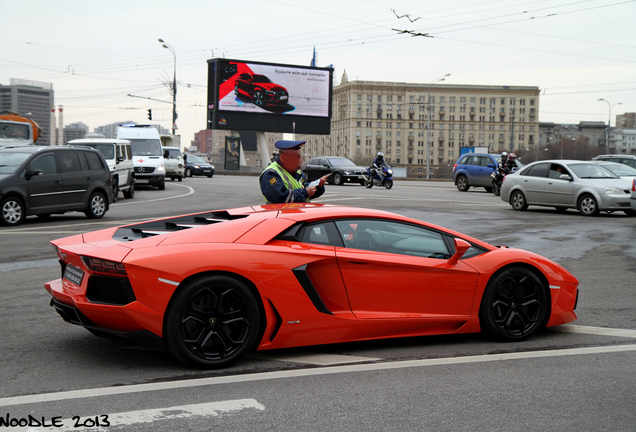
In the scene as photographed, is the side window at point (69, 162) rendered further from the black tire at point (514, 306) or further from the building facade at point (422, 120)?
the building facade at point (422, 120)

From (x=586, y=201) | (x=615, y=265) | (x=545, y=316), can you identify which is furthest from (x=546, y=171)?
(x=545, y=316)

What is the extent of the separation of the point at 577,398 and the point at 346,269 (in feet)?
5.76

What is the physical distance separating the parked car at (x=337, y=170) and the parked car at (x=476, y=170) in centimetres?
580

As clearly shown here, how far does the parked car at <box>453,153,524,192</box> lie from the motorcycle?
11.0 feet

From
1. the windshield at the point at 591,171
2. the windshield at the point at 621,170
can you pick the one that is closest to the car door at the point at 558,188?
the windshield at the point at 591,171

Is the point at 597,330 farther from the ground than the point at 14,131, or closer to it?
closer to it

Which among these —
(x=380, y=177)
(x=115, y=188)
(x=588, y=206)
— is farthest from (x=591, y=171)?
(x=115, y=188)

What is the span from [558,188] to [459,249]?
14469 mm

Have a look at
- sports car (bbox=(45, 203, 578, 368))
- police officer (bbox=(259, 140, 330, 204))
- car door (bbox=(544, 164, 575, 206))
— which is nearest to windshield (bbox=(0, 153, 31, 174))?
police officer (bbox=(259, 140, 330, 204))

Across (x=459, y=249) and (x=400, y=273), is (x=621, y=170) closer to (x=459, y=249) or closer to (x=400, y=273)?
(x=459, y=249)

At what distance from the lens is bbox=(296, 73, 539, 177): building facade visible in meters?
158

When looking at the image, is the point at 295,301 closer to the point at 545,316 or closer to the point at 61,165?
the point at 545,316

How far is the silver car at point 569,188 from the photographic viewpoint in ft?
56.6

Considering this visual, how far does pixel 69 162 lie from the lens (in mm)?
14992
